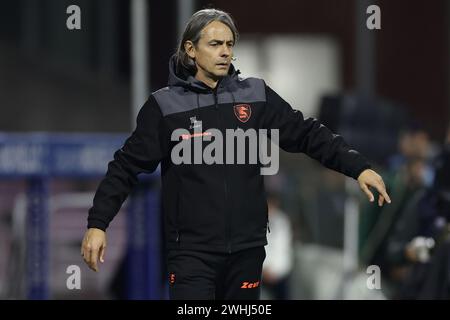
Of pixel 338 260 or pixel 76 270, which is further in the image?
pixel 338 260

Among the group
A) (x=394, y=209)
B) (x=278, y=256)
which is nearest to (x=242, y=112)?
(x=394, y=209)

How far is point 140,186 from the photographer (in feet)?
33.0

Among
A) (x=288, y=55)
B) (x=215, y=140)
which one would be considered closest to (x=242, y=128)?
(x=215, y=140)

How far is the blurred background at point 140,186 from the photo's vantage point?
30.8 feet

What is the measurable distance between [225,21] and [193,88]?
293 millimetres

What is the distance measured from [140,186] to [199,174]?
15.4ft

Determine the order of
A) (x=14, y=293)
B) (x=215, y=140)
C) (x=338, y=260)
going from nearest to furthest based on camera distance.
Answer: (x=215, y=140) → (x=14, y=293) → (x=338, y=260)

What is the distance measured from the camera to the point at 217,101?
546 centimetres

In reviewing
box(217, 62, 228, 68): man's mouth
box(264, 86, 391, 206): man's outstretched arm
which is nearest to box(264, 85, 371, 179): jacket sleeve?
box(264, 86, 391, 206): man's outstretched arm

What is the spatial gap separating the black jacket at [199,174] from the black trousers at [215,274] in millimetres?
41

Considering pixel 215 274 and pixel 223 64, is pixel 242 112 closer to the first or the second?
pixel 223 64

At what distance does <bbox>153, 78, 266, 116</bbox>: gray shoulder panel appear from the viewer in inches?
214

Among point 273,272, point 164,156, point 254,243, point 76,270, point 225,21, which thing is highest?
point 225,21
